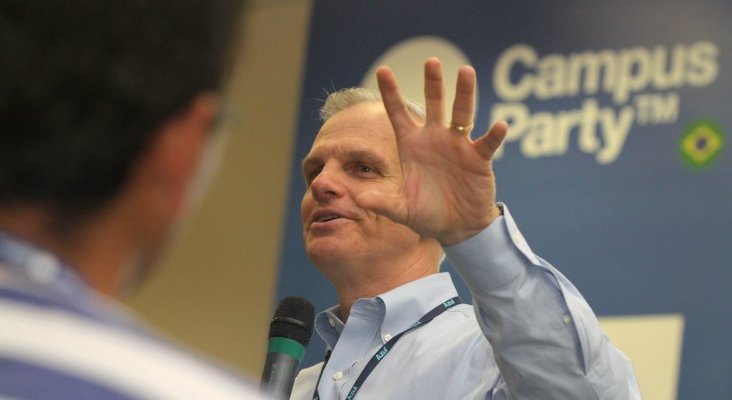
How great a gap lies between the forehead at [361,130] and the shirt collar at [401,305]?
38 cm

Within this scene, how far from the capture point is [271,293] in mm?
5441

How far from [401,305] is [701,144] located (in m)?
1.75

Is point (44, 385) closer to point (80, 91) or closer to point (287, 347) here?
point (80, 91)

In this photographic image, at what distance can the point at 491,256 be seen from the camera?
212cm

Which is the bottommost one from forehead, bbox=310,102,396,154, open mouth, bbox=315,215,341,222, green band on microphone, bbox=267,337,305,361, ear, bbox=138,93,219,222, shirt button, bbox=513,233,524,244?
green band on microphone, bbox=267,337,305,361

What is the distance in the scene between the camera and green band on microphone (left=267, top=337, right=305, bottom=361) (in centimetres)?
234

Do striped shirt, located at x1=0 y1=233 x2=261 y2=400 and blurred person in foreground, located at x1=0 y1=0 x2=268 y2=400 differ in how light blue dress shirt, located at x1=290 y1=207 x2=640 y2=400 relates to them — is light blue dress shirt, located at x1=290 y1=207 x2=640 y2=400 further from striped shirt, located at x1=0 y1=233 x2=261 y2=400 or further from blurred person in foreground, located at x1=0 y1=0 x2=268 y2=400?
striped shirt, located at x1=0 y1=233 x2=261 y2=400

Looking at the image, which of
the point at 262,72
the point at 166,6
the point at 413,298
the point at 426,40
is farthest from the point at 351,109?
the point at 262,72

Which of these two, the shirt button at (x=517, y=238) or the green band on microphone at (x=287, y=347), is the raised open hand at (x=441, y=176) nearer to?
the shirt button at (x=517, y=238)

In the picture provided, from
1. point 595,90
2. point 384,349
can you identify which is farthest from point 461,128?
point 595,90

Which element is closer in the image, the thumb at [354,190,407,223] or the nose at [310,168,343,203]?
the thumb at [354,190,407,223]

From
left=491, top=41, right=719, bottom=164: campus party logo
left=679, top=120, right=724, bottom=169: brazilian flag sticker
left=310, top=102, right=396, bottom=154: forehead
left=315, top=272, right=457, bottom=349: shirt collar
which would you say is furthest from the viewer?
left=491, top=41, right=719, bottom=164: campus party logo

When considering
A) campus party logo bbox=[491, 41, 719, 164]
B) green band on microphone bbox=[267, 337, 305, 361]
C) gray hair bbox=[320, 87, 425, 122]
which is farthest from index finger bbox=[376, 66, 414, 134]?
campus party logo bbox=[491, 41, 719, 164]

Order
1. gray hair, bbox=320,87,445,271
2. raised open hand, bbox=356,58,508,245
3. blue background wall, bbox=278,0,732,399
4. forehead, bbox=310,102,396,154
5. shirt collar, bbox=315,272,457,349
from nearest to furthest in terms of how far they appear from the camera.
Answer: raised open hand, bbox=356,58,508,245
shirt collar, bbox=315,272,457,349
forehead, bbox=310,102,396,154
gray hair, bbox=320,87,445,271
blue background wall, bbox=278,0,732,399
